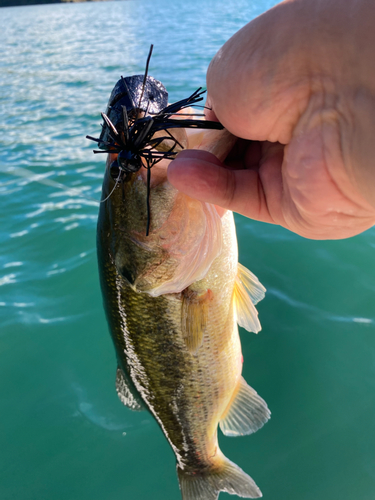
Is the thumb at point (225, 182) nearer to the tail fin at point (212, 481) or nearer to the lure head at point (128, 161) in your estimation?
the lure head at point (128, 161)

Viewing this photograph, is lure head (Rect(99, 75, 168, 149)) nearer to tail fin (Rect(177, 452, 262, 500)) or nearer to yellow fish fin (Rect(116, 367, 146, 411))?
yellow fish fin (Rect(116, 367, 146, 411))

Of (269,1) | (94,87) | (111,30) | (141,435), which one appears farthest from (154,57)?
(269,1)

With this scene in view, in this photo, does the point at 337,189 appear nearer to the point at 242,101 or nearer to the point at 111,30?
the point at 242,101

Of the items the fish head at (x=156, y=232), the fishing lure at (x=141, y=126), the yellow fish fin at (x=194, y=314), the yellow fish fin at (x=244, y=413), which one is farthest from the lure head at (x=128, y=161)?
the yellow fish fin at (x=244, y=413)

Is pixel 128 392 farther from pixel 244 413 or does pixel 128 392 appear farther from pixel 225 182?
pixel 225 182

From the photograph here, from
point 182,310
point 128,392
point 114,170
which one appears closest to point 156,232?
point 114,170

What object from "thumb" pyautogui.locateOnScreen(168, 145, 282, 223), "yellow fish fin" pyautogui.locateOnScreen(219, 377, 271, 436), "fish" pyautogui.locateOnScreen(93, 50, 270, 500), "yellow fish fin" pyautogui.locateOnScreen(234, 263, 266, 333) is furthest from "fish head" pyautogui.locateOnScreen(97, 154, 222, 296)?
"yellow fish fin" pyautogui.locateOnScreen(219, 377, 271, 436)
